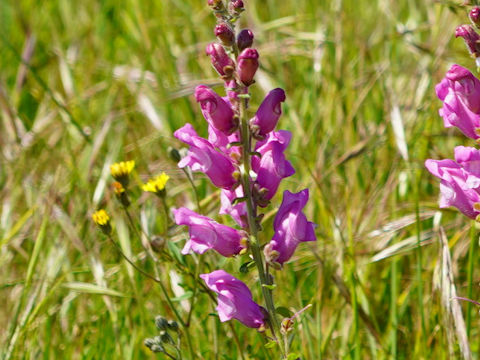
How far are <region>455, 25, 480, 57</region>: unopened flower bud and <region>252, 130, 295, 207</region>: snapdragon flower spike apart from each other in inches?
16.1

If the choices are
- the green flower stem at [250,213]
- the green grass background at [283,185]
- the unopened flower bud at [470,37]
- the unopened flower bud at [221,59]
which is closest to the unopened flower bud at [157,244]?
the green grass background at [283,185]

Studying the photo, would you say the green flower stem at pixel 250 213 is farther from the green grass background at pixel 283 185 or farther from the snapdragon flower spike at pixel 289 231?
the green grass background at pixel 283 185

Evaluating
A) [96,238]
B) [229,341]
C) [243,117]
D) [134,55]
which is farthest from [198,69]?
[243,117]

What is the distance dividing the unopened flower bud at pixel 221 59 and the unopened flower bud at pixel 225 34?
0.02 meters

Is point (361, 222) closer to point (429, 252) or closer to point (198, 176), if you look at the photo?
point (429, 252)

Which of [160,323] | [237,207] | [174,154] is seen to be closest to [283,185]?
[174,154]

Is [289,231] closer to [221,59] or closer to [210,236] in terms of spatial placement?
[210,236]

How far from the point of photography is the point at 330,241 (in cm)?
229

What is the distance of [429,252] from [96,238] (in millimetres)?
1171

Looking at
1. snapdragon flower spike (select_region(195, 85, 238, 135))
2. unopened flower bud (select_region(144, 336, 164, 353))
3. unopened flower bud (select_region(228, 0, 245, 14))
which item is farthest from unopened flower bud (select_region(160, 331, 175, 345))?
unopened flower bud (select_region(228, 0, 245, 14))

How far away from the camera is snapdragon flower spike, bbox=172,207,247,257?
145cm

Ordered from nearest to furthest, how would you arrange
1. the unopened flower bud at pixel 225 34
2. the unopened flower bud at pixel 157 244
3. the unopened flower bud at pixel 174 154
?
the unopened flower bud at pixel 225 34 → the unopened flower bud at pixel 157 244 → the unopened flower bud at pixel 174 154

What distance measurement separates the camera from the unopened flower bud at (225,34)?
1344mm

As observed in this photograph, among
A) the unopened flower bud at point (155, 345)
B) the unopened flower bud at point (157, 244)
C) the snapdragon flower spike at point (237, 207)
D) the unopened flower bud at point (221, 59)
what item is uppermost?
the unopened flower bud at point (221, 59)
